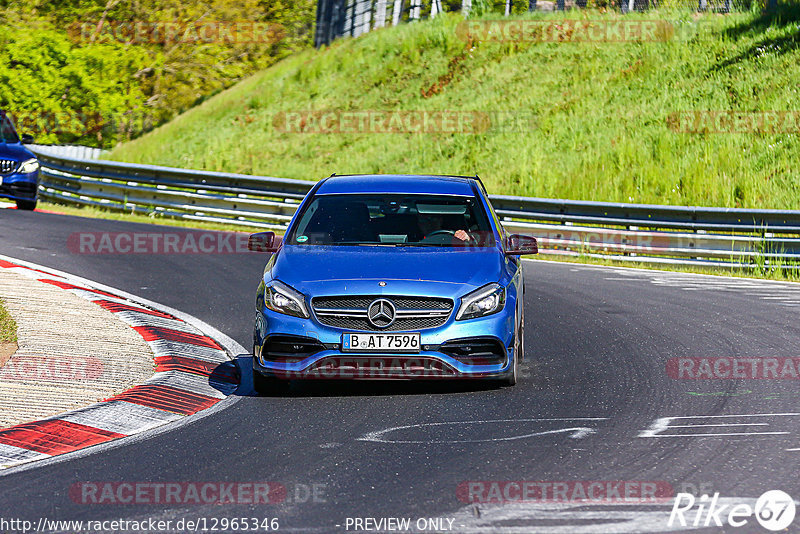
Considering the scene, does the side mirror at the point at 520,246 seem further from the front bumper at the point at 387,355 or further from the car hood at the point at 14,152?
the car hood at the point at 14,152

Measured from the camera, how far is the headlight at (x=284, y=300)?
802cm

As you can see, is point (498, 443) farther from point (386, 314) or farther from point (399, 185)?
point (399, 185)

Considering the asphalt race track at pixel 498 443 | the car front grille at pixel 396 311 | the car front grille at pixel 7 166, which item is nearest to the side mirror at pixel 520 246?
the asphalt race track at pixel 498 443

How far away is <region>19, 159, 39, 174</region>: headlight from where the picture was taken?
21891 millimetres

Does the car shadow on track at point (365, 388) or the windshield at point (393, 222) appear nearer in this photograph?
the car shadow on track at point (365, 388)

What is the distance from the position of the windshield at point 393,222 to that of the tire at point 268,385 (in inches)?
48.4

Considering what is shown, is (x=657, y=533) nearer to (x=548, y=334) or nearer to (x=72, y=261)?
(x=548, y=334)

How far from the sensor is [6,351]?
29.7 ft

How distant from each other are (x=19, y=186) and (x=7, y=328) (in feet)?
42.9

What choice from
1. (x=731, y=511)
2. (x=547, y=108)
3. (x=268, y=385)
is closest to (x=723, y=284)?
(x=268, y=385)

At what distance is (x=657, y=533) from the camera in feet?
16.1

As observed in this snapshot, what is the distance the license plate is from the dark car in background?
50.5 ft

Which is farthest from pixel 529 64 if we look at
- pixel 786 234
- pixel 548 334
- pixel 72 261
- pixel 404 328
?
pixel 404 328

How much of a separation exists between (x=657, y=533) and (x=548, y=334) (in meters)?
6.20
